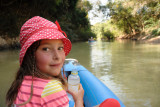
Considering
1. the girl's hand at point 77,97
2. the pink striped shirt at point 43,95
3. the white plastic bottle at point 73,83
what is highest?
the pink striped shirt at point 43,95

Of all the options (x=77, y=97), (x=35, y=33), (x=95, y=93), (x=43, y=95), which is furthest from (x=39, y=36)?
(x=95, y=93)

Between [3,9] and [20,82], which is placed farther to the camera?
[3,9]

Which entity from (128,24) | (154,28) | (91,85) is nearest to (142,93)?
(91,85)

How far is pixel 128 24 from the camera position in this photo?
27.6m

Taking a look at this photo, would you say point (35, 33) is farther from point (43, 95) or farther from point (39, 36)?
point (43, 95)

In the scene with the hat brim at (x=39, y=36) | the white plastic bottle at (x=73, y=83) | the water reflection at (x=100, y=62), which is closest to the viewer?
the hat brim at (x=39, y=36)

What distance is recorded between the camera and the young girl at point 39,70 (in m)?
0.75

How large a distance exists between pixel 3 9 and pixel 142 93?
678 cm

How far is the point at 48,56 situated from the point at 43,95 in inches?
9.7

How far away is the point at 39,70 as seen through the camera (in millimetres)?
916

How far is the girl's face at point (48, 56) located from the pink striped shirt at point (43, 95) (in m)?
0.13

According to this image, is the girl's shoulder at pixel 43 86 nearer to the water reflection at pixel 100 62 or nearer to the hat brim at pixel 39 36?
the hat brim at pixel 39 36

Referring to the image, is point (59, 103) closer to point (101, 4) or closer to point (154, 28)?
point (154, 28)

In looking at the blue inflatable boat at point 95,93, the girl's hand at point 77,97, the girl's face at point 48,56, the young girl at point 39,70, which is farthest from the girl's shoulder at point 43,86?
the blue inflatable boat at point 95,93
